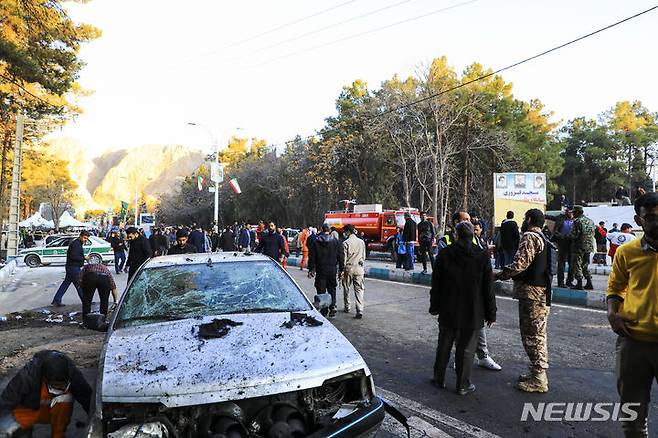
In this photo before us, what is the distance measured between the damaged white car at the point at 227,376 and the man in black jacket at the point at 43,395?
40 cm

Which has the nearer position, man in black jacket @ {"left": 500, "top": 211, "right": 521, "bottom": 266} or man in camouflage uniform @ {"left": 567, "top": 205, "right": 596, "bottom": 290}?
man in camouflage uniform @ {"left": 567, "top": 205, "right": 596, "bottom": 290}

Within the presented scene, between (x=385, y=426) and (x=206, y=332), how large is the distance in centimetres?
169

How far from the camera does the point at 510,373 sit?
17.5ft

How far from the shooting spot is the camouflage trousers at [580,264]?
1049 cm

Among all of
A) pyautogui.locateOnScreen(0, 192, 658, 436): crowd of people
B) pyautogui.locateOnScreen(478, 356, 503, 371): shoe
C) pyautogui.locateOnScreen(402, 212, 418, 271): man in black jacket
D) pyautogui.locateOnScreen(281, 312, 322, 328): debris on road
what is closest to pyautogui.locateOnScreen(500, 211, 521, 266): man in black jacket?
pyautogui.locateOnScreen(0, 192, 658, 436): crowd of people

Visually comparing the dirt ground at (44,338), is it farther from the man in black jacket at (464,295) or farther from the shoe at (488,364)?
the shoe at (488,364)

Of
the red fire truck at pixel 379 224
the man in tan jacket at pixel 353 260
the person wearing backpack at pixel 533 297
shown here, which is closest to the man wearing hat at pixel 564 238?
the man in tan jacket at pixel 353 260

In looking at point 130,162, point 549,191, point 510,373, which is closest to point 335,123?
point 549,191

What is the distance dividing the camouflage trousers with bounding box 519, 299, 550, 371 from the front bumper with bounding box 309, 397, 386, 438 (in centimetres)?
227

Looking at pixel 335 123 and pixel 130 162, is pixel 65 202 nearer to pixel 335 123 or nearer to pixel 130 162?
pixel 335 123

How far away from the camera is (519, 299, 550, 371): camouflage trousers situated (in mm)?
4684

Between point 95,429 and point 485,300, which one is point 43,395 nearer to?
point 95,429

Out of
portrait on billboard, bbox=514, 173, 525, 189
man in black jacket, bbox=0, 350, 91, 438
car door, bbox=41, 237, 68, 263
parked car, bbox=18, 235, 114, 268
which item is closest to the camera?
man in black jacket, bbox=0, 350, 91, 438
